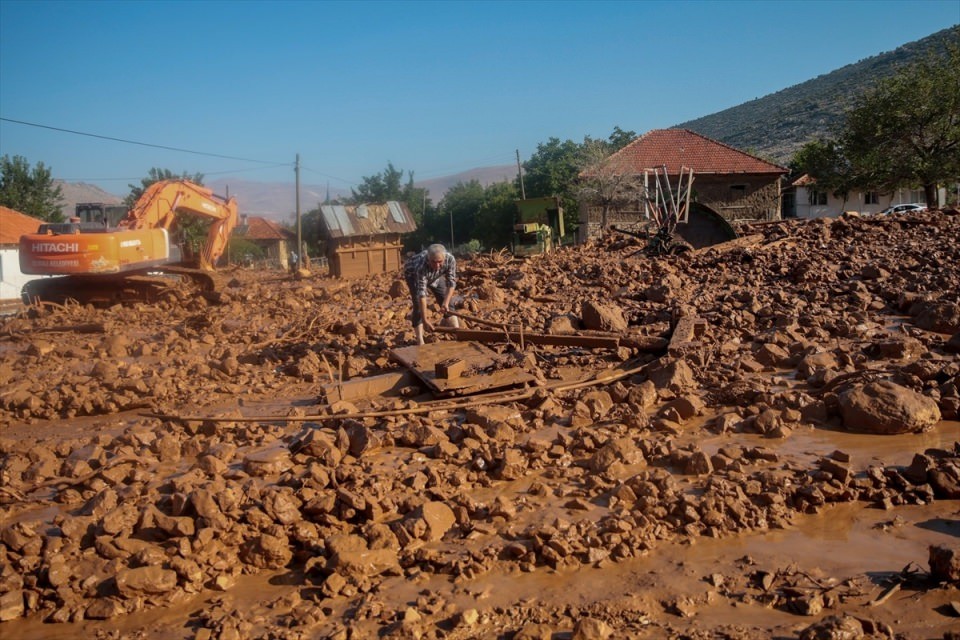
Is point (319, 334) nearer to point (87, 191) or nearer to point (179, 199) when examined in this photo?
point (179, 199)

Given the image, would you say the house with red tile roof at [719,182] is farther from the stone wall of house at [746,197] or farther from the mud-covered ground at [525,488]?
the mud-covered ground at [525,488]

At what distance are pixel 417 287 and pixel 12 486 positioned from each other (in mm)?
3858

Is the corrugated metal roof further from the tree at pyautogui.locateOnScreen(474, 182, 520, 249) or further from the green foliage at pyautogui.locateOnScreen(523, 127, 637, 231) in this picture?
the tree at pyautogui.locateOnScreen(474, 182, 520, 249)

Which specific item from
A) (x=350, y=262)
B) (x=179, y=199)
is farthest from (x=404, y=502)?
(x=350, y=262)

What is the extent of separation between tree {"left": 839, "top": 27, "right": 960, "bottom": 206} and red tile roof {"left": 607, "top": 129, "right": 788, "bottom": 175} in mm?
5293

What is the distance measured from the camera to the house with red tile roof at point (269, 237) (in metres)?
49.5

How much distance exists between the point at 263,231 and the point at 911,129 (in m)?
39.2

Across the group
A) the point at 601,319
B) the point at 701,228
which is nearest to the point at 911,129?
the point at 701,228

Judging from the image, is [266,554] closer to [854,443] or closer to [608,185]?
[854,443]

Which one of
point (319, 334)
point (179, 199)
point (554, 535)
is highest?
point (179, 199)

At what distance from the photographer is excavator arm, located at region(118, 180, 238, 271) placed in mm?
16297

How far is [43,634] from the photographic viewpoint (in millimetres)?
3650

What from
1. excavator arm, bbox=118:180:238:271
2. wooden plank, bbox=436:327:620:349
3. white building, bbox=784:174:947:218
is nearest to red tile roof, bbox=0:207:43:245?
excavator arm, bbox=118:180:238:271

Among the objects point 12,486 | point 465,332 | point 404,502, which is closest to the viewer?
point 404,502
